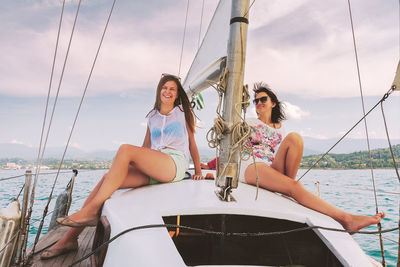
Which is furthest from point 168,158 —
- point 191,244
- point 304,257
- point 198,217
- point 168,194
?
point 304,257

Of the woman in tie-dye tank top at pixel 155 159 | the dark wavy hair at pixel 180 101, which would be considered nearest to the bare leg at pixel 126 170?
the woman in tie-dye tank top at pixel 155 159

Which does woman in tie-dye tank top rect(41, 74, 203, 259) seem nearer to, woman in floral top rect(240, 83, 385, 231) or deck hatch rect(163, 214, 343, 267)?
deck hatch rect(163, 214, 343, 267)

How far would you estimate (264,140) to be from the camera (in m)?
2.35

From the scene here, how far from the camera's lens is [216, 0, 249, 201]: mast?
62.5 inches

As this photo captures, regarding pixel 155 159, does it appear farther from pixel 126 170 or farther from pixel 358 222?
pixel 358 222

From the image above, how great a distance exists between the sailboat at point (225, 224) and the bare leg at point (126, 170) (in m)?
0.08

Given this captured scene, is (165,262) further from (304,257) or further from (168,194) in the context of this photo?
(304,257)

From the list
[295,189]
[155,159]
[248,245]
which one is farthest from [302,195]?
[155,159]

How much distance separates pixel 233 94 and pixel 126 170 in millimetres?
848

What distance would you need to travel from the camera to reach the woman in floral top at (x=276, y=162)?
159cm

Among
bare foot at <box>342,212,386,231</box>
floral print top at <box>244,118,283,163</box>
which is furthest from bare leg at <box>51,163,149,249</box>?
bare foot at <box>342,212,386,231</box>

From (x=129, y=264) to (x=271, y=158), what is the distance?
159cm

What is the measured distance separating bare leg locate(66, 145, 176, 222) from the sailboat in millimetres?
76

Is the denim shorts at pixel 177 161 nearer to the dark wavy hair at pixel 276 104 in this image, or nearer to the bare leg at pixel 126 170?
the bare leg at pixel 126 170
